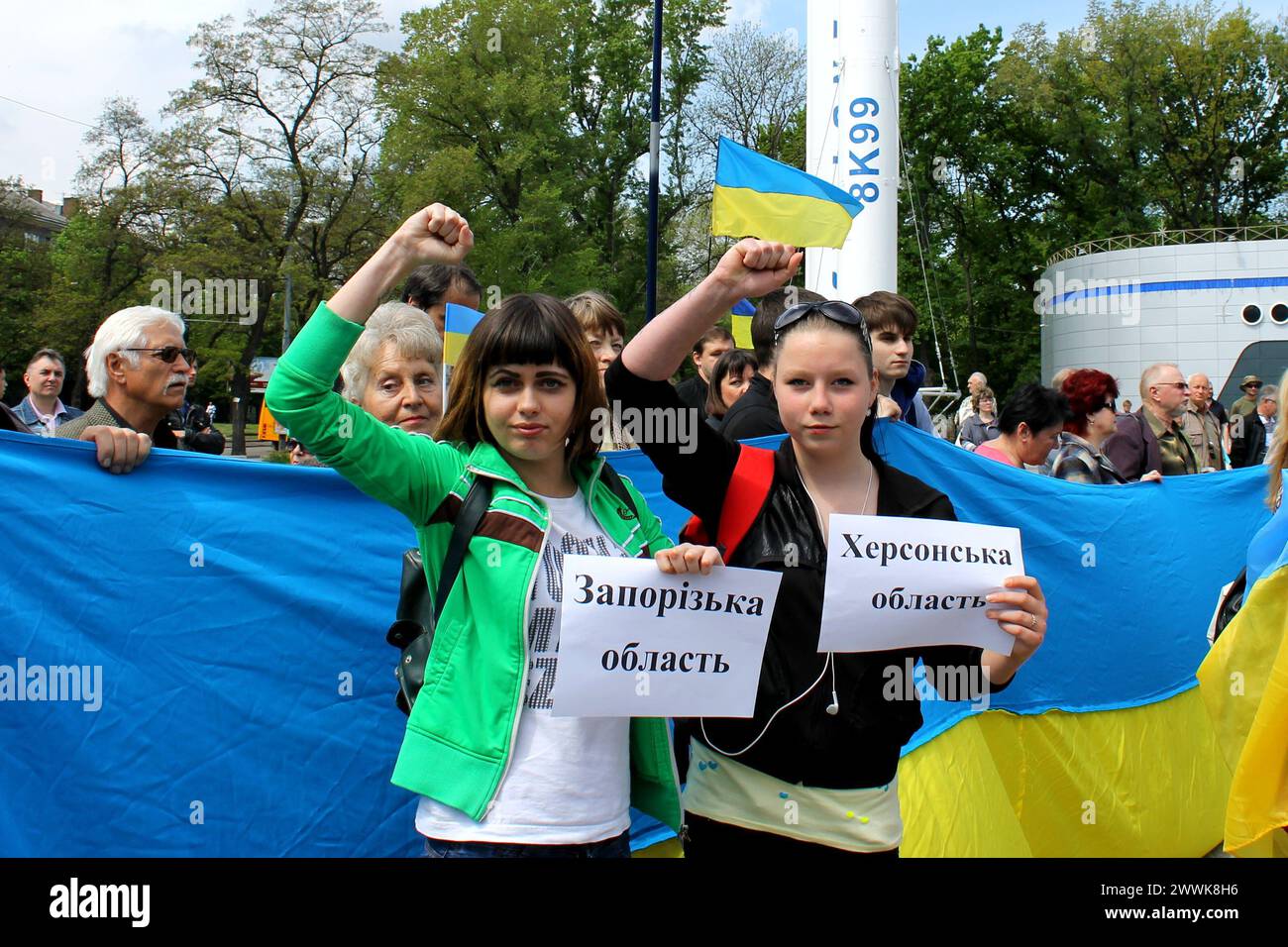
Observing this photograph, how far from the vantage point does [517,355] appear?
2.31 m

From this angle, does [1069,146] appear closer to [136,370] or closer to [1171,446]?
[1171,446]

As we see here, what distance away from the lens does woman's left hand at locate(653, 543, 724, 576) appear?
2.18m

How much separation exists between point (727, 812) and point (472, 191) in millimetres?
31553

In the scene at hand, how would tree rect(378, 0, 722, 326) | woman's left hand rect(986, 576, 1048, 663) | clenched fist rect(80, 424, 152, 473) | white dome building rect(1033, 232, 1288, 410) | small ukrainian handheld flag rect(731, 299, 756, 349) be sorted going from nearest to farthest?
1. woman's left hand rect(986, 576, 1048, 663)
2. clenched fist rect(80, 424, 152, 473)
3. small ukrainian handheld flag rect(731, 299, 756, 349)
4. white dome building rect(1033, 232, 1288, 410)
5. tree rect(378, 0, 722, 326)

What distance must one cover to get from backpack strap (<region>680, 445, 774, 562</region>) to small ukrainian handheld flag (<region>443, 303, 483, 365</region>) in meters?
2.05

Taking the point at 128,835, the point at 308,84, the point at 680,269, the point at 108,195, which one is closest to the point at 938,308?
the point at 680,269

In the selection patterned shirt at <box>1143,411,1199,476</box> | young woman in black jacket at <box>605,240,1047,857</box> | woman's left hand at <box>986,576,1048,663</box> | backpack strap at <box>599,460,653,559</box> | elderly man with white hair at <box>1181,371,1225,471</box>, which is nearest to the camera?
young woman in black jacket at <box>605,240,1047,857</box>

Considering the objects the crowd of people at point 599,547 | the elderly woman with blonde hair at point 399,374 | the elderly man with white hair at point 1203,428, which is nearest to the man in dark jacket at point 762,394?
the elderly woman with blonde hair at point 399,374

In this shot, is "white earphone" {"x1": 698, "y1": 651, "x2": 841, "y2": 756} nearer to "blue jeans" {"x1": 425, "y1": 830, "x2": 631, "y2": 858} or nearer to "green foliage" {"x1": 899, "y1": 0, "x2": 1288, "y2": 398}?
"blue jeans" {"x1": 425, "y1": 830, "x2": 631, "y2": 858}

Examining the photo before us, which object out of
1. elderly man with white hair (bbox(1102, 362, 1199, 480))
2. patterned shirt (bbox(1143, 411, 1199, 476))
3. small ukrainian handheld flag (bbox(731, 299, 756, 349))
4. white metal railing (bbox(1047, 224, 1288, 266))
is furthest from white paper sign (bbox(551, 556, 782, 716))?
white metal railing (bbox(1047, 224, 1288, 266))

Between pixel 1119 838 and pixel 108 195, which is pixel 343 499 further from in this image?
pixel 108 195

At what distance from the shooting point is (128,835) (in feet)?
9.98

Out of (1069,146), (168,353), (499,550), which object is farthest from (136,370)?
(1069,146)

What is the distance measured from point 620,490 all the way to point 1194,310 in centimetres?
2988
